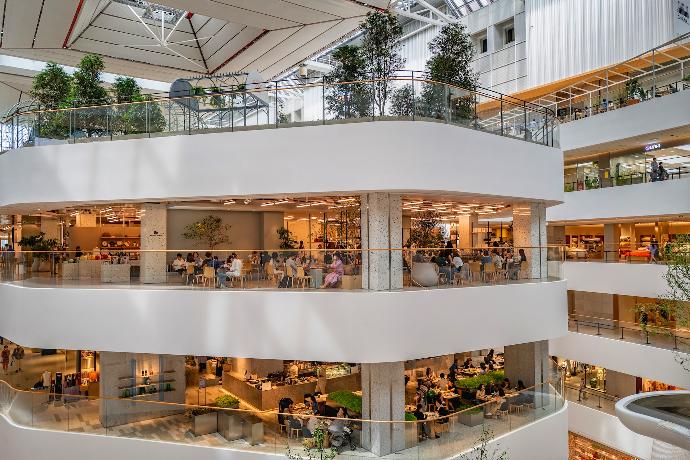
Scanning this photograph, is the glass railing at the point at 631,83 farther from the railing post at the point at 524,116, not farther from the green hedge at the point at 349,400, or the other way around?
the green hedge at the point at 349,400

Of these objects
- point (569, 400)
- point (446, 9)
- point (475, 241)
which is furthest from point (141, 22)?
point (569, 400)

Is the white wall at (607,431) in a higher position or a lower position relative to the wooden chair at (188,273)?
lower

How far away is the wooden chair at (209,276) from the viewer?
41.5 ft

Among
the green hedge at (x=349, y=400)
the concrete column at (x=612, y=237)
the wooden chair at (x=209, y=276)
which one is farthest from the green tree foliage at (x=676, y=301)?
the wooden chair at (x=209, y=276)

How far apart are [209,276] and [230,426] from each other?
3.44 meters

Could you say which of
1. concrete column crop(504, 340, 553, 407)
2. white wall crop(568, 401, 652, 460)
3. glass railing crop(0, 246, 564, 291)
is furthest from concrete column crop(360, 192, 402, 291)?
white wall crop(568, 401, 652, 460)

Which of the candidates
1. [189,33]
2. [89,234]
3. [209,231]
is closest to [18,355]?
[89,234]

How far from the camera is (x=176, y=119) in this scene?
1298 centimetres

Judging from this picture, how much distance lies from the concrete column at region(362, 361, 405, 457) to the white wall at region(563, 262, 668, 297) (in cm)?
991

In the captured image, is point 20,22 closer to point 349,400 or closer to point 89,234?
point 89,234

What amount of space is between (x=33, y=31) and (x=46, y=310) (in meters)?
11.0

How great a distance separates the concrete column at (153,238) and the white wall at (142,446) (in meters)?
4.06

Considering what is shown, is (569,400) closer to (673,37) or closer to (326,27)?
(673,37)

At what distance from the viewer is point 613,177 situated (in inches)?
890
